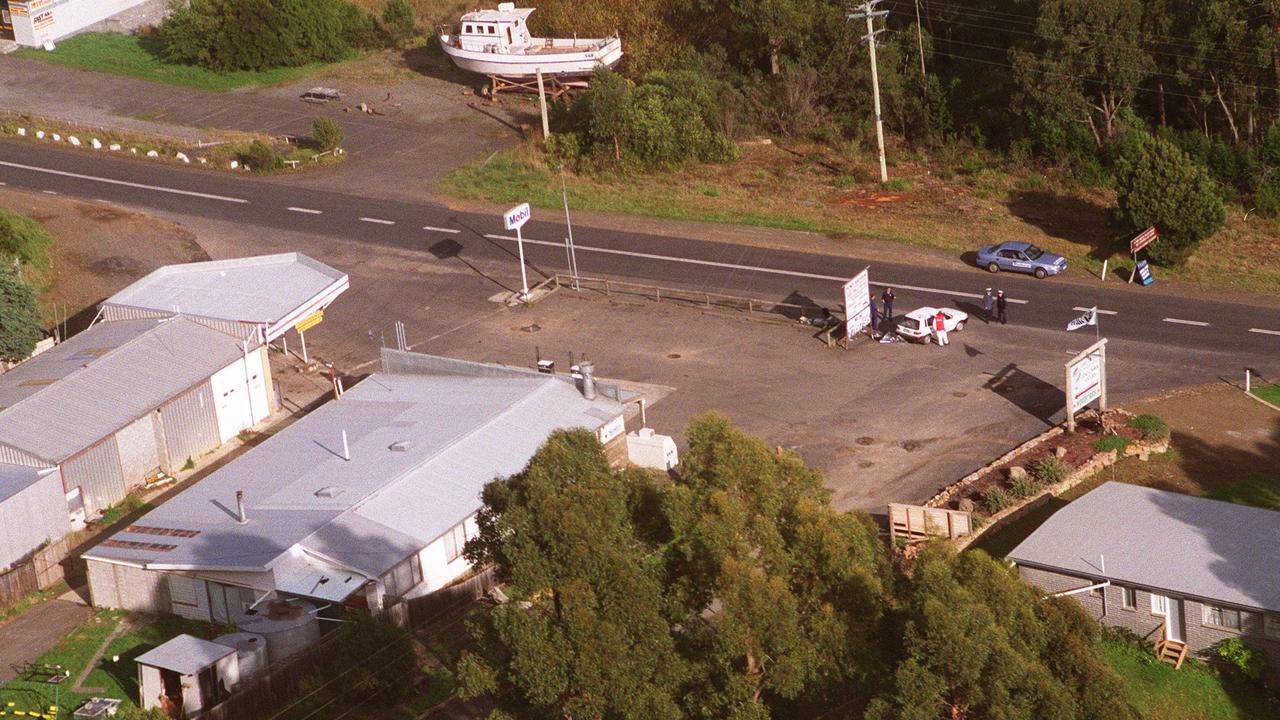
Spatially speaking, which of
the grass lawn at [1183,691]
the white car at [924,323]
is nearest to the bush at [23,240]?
the white car at [924,323]

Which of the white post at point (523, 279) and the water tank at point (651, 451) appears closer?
the water tank at point (651, 451)

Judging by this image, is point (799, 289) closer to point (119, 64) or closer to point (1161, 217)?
point (1161, 217)

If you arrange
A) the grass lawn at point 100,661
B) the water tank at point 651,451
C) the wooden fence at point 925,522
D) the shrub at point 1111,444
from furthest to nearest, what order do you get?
the water tank at point 651,451
the shrub at point 1111,444
the wooden fence at point 925,522
the grass lawn at point 100,661

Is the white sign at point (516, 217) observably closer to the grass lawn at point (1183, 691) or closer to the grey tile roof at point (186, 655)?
the grey tile roof at point (186, 655)

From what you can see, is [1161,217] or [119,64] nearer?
[1161,217]

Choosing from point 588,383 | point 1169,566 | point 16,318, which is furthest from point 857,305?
point 16,318

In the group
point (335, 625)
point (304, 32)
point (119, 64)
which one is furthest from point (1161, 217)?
point (119, 64)

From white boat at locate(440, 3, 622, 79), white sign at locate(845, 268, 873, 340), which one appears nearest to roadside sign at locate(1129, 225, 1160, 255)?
white sign at locate(845, 268, 873, 340)
